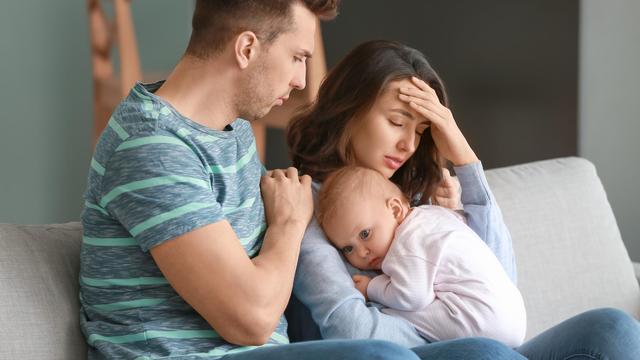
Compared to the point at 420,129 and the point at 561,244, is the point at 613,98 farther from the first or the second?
the point at 420,129

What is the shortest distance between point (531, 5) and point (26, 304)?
7.92ft

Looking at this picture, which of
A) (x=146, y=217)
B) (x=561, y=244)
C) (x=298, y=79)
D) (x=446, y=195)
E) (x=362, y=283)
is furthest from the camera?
(x=561, y=244)

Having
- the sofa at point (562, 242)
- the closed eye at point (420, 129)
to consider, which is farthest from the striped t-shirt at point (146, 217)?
the sofa at point (562, 242)

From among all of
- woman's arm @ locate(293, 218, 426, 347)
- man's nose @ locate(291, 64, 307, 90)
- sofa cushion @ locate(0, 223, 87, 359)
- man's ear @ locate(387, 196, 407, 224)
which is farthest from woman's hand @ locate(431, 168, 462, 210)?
sofa cushion @ locate(0, 223, 87, 359)

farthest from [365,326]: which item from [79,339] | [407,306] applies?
[79,339]

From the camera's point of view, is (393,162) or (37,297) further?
(393,162)

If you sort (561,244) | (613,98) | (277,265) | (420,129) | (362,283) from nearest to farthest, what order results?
(277,265), (362,283), (420,129), (561,244), (613,98)

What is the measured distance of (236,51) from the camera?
1.69m

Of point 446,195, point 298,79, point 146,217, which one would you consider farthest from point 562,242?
point 146,217

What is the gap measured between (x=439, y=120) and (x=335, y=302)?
0.42 m

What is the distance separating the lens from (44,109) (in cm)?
425

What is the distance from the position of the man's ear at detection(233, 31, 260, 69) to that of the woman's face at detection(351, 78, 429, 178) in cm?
34

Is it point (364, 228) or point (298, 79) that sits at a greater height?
point (298, 79)

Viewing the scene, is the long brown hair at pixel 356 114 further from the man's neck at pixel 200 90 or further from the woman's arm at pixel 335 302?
the man's neck at pixel 200 90
